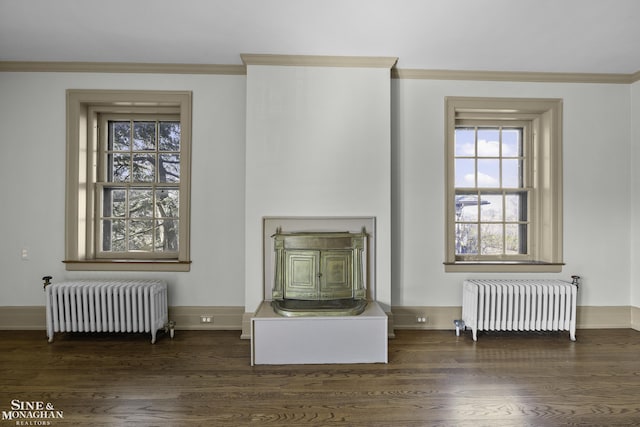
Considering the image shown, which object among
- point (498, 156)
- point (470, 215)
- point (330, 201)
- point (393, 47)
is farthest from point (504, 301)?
point (393, 47)

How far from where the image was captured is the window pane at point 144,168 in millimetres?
3945

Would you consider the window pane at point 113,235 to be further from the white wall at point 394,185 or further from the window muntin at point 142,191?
the white wall at point 394,185

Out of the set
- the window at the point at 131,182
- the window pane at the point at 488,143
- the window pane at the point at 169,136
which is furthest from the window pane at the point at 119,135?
the window pane at the point at 488,143

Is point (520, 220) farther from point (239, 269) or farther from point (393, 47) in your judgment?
point (239, 269)

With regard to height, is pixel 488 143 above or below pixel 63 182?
above

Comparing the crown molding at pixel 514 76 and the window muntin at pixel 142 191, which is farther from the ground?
the crown molding at pixel 514 76

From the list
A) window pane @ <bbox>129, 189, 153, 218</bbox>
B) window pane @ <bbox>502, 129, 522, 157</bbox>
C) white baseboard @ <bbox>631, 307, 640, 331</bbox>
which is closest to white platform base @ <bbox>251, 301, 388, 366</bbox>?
window pane @ <bbox>129, 189, 153, 218</bbox>

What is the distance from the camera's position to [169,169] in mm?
3941

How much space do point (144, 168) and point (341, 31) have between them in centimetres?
252

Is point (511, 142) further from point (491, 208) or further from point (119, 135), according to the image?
point (119, 135)

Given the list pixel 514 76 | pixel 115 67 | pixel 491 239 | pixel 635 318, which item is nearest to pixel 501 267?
pixel 491 239

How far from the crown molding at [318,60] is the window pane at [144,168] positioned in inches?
59.3

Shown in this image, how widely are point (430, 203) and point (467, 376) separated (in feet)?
5.64

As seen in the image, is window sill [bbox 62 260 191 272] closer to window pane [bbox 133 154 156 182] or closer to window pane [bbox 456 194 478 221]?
window pane [bbox 133 154 156 182]
